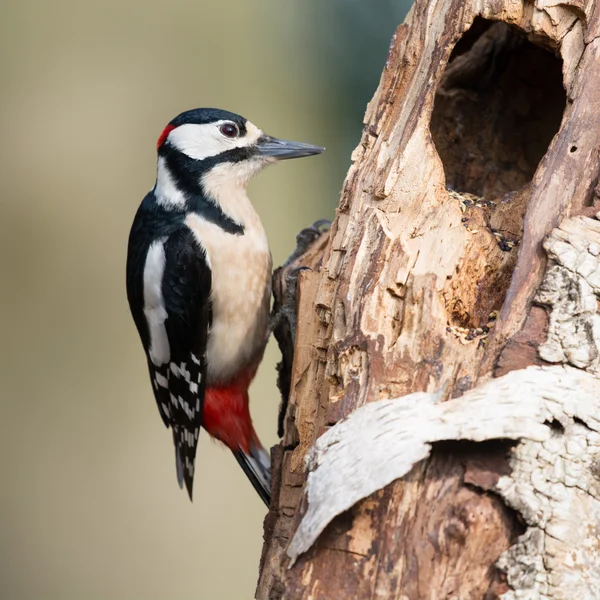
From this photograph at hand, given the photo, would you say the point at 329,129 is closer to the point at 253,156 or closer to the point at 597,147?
the point at 253,156

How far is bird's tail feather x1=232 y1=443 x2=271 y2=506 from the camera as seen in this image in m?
2.63

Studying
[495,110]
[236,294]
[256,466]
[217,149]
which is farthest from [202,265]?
[495,110]

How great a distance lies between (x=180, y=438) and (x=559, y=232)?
158 cm

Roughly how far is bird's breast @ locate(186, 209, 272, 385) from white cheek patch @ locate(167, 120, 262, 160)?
0.21 meters

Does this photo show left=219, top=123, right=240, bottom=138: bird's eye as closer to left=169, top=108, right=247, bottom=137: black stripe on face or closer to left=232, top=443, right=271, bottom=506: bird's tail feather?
left=169, top=108, right=247, bottom=137: black stripe on face

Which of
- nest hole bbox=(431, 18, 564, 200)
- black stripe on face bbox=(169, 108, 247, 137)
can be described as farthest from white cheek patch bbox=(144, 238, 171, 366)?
nest hole bbox=(431, 18, 564, 200)

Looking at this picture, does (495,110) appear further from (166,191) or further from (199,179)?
(166,191)

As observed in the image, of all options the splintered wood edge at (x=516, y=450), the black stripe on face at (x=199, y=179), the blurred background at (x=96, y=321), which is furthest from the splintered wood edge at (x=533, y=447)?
the blurred background at (x=96, y=321)

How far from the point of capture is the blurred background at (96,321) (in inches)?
158

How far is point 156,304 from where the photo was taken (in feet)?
8.30

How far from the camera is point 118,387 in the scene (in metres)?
4.24

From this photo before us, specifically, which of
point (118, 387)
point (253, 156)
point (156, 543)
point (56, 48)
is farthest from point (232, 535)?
point (56, 48)

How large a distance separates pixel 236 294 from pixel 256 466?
0.61m

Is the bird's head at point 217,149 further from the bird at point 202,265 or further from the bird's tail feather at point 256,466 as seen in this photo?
the bird's tail feather at point 256,466
